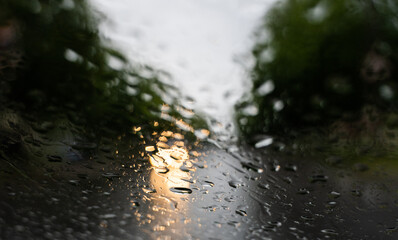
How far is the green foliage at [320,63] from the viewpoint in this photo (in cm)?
47

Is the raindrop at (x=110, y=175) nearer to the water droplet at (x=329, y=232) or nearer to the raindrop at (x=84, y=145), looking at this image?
the raindrop at (x=84, y=145)

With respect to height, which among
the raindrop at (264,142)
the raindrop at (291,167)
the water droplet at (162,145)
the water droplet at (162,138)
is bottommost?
the raindrop at (291,167)

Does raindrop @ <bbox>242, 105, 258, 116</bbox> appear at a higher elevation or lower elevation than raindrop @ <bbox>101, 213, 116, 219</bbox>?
higher

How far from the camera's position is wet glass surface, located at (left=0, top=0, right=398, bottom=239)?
0.47 meters

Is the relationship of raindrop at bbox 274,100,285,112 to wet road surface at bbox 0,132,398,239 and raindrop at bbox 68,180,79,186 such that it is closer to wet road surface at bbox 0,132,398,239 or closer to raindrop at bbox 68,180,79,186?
wet road surface at bbox 0,132,398,239

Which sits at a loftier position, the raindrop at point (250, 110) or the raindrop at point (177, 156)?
the raindrop at point (250, 110)

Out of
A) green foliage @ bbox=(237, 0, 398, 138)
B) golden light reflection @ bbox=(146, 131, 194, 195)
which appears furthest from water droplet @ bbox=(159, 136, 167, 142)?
green foliage @ bbox=(237, 0, 398, 138)

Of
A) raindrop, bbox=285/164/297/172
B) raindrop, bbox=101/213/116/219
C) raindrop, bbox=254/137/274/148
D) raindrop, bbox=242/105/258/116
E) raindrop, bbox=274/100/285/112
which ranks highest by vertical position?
raindrop, bbox=274/100/285/112

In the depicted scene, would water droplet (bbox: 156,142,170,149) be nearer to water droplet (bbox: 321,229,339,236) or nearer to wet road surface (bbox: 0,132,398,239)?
wet road surface (bbox: 0,132,398,239)

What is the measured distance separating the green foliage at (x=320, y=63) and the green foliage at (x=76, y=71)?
0.48 feet

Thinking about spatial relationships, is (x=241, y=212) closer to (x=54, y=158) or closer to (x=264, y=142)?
(x=264, y=142)

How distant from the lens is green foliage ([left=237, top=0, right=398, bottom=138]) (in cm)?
47

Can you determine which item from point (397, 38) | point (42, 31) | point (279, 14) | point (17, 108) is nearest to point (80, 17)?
point (42, 31)

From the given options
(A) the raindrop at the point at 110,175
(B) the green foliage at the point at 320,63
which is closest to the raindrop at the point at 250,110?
(B) the green foliage at the point at 320,63
